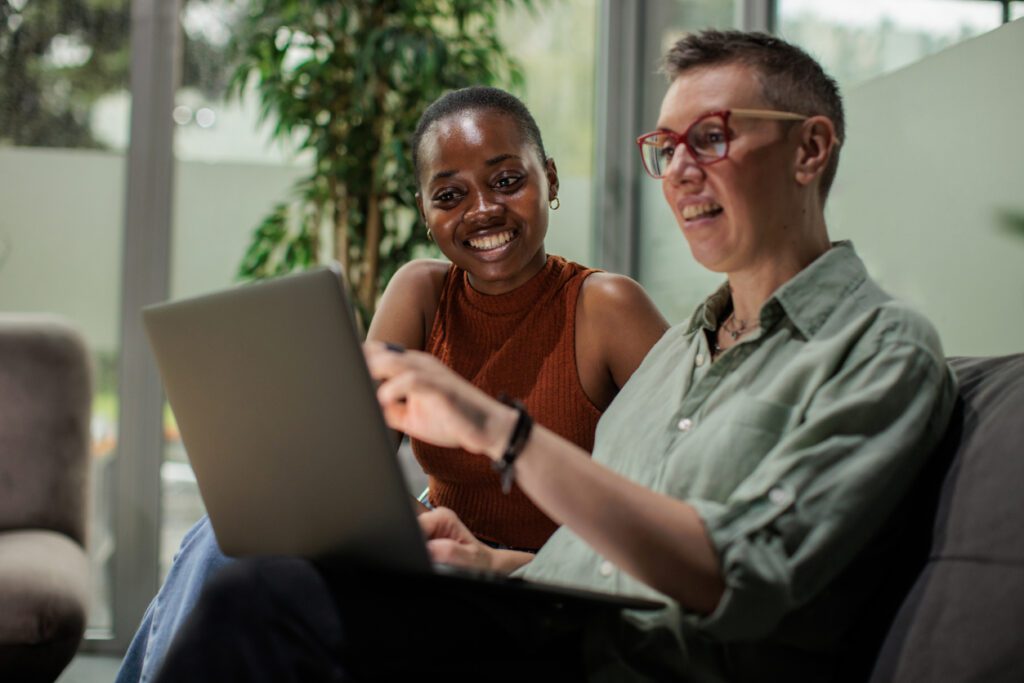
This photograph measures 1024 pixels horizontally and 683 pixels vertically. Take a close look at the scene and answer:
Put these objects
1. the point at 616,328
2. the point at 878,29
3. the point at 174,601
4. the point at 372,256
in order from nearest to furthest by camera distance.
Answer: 1. the point at 174,601
2. the point at 616,328
3. the point at 878,29
4. the point at 372,256

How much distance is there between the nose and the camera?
5.03ft

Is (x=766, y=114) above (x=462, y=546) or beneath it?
above

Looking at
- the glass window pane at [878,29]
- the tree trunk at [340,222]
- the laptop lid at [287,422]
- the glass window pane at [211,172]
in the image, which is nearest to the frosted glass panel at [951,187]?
the glass window pane at [878,29]

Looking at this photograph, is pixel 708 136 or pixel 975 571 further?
pixel 708 136

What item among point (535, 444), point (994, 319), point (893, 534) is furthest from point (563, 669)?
point (994, 319)

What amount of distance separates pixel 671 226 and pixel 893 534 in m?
2.18

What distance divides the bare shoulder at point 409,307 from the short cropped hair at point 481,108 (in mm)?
173

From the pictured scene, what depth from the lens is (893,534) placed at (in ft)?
3.24

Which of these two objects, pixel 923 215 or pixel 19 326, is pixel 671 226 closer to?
pixel 923 215

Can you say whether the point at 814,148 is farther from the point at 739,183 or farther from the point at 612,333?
the point at 612,333

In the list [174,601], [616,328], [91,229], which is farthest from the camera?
[91,229]

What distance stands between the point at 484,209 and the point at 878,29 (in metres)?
0.96

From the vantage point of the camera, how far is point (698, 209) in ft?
3.63

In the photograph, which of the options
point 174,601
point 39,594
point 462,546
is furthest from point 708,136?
point 39,594
